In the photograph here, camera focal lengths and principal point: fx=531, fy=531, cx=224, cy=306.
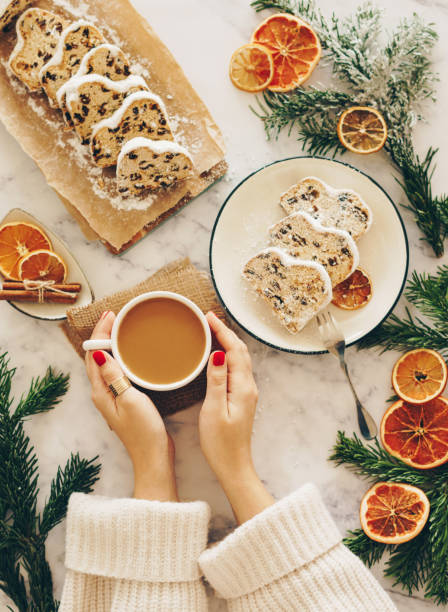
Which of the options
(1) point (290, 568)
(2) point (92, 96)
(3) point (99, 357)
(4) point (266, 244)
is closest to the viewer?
(1) point (290, 568)

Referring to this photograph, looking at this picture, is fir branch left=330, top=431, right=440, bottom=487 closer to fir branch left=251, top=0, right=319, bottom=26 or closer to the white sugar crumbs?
the white sugar crumbs

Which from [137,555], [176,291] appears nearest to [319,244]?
[176,291]

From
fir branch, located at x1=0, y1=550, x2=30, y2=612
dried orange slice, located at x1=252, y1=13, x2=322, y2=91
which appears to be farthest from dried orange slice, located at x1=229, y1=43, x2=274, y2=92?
fir branch, located at x1=0, y1=550, x2=30, y2=612

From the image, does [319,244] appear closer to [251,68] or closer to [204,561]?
[251,68]

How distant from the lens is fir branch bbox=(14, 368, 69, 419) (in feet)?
6.49

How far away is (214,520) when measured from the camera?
205 cm

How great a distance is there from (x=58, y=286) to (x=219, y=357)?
665 mm

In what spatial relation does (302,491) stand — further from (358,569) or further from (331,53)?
(331,53)

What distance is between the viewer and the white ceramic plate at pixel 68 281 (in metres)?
1.99

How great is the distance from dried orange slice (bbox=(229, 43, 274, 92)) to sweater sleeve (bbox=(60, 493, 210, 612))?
62.5 inches

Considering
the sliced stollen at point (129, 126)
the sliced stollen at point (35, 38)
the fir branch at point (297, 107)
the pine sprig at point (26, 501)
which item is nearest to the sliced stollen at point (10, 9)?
the sliced stollen at point (35, 38)

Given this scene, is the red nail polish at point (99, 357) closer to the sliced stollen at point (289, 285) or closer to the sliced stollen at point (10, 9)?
the sliced stollen at point (289, 285)

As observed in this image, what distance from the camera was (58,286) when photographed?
198 cm

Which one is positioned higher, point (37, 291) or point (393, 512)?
point (37, 291)
